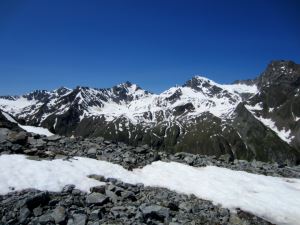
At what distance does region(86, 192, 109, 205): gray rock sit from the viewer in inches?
714

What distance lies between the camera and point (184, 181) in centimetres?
2545

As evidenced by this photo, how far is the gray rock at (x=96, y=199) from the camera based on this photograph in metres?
18.1

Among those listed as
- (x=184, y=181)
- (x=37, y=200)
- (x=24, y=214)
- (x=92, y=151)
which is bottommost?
(x=24, y=214)

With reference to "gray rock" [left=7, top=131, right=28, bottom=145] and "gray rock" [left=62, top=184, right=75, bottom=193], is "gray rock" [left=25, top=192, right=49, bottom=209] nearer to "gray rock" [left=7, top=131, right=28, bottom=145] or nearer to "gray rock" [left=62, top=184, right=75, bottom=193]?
"gray rock" [left=62, top=184, right=75, bottom=193]

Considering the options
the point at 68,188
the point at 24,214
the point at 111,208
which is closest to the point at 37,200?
the point at 24,214

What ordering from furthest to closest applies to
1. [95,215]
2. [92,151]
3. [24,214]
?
[92,151] < [95,215] < [24,214]

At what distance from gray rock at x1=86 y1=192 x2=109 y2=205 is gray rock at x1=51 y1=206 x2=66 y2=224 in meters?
2.12

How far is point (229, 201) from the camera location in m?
21.7

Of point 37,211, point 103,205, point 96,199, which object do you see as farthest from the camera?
point 96,199

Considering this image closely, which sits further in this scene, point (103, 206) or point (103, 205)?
point (103, 205)

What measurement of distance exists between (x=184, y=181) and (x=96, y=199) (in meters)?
9.43

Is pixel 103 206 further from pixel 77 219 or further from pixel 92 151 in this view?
pixel 92 151

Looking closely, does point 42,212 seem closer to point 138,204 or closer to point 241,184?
point 138,204

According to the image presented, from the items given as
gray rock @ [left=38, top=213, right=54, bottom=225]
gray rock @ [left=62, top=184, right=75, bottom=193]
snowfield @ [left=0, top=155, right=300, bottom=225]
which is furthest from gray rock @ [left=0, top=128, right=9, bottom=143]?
gray rock @ [left=38, top=213, right=54, bottom=225]
